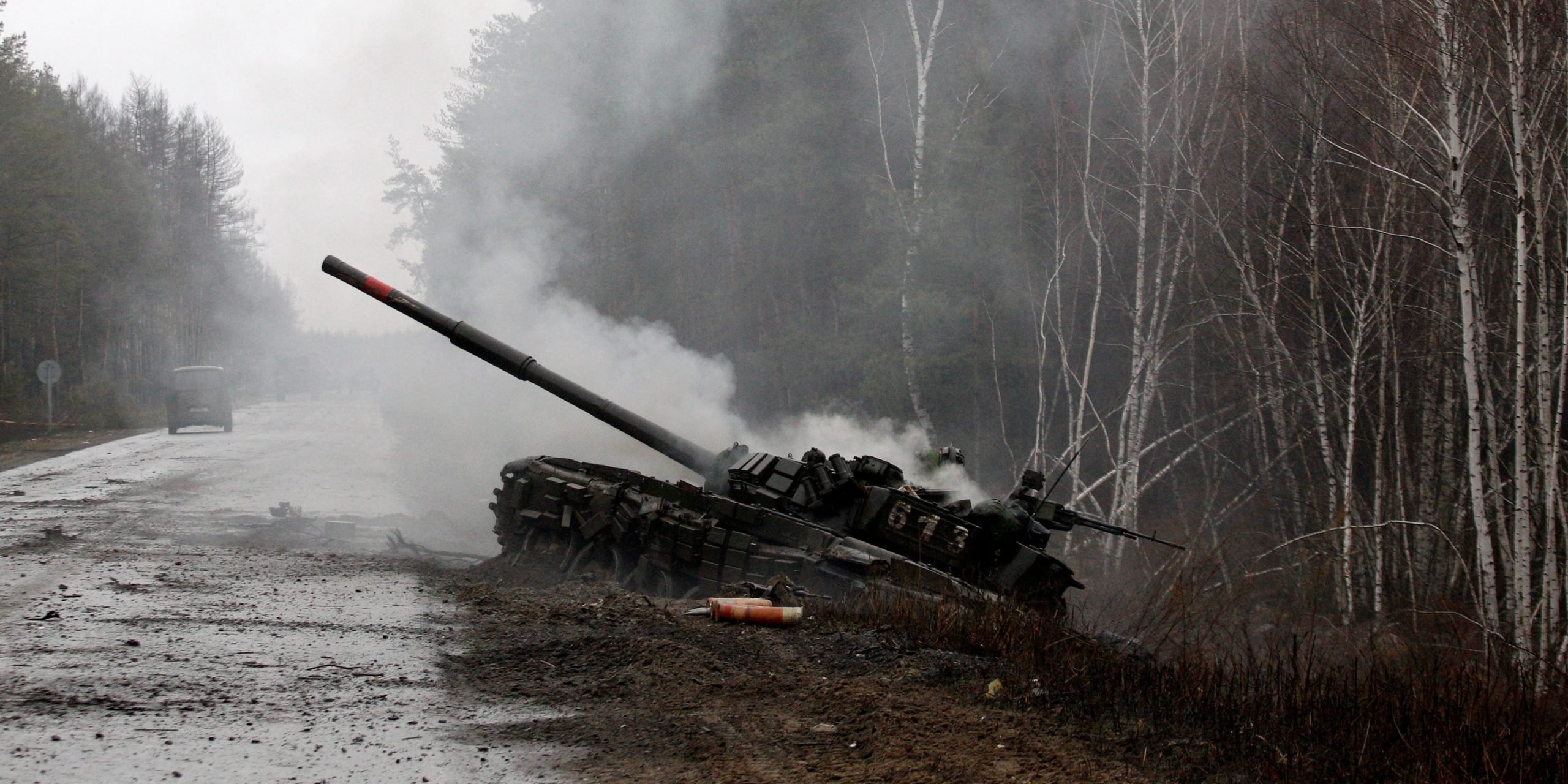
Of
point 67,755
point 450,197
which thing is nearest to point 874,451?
point 67,755

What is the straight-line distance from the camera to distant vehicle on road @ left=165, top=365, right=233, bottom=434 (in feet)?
100

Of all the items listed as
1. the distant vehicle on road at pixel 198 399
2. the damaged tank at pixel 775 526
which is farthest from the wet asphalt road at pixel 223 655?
the distant vehicle on road at pixel 198 399

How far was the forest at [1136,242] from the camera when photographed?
11.3m

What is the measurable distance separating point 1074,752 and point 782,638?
2765mm

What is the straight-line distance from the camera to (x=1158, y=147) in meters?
18.8

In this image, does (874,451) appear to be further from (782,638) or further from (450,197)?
(450,197)

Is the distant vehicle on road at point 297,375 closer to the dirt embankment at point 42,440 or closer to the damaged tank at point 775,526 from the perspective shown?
the dirt embankment at point 42,440

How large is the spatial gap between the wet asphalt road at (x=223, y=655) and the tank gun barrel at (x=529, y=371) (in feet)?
7.93

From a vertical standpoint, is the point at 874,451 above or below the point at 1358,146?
below

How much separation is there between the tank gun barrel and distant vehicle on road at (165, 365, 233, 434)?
20353 millimetres

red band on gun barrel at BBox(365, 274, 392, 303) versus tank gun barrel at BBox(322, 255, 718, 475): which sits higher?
red band on gun barrel at BBox(365, 274, 392, 303)

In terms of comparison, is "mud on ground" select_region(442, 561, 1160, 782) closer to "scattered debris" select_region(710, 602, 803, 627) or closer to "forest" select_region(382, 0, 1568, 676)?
"scattered debris" select_region(710, 602, 803, 627)

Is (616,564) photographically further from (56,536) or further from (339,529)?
(56,536)

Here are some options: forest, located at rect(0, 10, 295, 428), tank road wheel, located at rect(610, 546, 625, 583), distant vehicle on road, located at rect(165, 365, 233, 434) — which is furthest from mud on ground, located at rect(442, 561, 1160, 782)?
forest, located at rect(0, 10, 295, 428)
